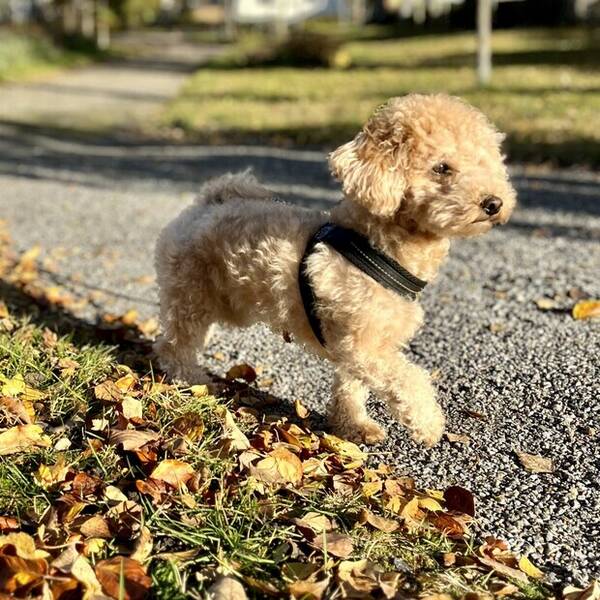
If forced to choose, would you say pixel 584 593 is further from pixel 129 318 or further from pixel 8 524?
pixel 129 318

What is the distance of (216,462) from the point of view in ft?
10.4

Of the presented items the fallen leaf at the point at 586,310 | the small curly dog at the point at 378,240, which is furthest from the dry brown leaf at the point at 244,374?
the fallen leaf at the point at 586,310

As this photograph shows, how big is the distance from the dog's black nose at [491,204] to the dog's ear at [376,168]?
0.36 meters

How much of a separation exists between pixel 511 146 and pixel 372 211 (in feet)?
34.0

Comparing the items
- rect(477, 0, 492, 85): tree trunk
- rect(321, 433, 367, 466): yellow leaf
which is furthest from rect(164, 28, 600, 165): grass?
rect(321, 433, 367, 466): yellow leaf

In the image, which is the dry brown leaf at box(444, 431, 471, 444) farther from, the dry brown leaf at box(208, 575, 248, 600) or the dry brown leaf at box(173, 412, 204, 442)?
the dry brown leaf at box(208, 575, 248, 600)

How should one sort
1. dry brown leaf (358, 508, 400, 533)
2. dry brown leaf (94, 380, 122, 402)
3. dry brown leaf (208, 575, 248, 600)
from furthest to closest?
dry brown leaf (94, 380, 122, 402) → dry brown leaf (358, 508, 400, 533) → dry brown leaf (208, 575, 248, 600)

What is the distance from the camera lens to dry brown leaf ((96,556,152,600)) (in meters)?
2.46

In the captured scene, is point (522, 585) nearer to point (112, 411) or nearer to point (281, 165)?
point (112, 411)

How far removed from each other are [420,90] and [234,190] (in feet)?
45.4

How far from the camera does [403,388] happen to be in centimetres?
339

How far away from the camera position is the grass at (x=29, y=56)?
28.6 m

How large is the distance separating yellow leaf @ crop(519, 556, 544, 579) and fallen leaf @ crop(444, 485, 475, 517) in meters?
0.35

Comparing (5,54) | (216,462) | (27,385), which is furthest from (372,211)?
(5,54)
